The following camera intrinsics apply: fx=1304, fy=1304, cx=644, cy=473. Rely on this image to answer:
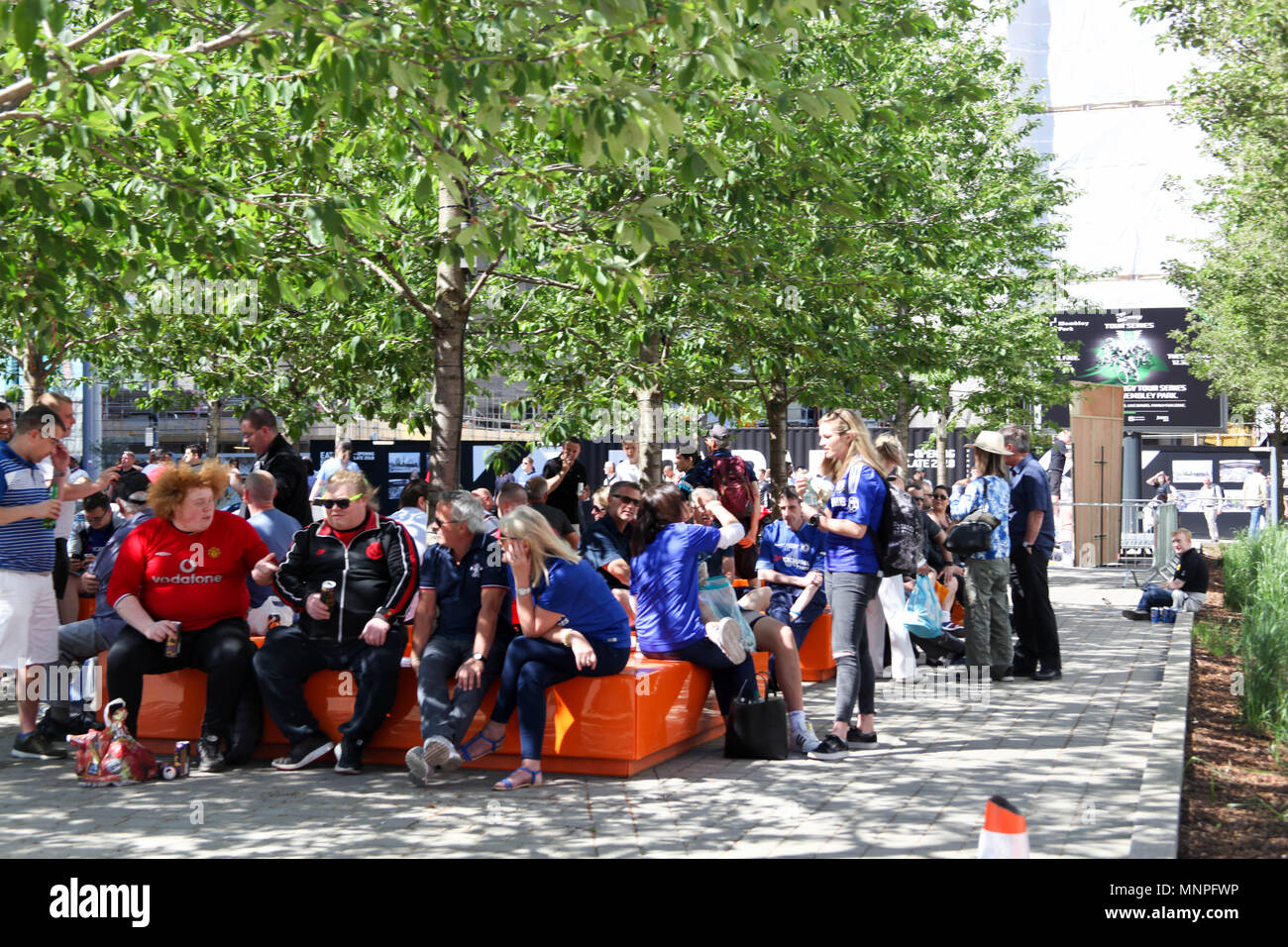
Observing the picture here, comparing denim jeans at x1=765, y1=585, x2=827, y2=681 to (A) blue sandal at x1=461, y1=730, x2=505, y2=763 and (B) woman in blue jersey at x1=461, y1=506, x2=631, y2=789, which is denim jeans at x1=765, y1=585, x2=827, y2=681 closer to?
(B) woman in blue jersey at x1=461, y1=506, x2=631, y2=789

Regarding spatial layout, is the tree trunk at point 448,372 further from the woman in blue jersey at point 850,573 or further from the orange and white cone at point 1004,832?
the orange and white cone at point 1004,832

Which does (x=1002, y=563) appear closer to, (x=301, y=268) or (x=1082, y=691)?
(x=1082, y=691)

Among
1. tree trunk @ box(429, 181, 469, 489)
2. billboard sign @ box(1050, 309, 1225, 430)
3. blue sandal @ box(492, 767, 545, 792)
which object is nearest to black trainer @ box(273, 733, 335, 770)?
blue sandal @ box(492, 767, 545, 792)

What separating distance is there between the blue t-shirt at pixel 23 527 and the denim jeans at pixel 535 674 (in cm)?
290

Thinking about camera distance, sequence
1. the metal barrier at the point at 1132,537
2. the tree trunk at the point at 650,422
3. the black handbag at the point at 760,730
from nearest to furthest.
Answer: the black handbag at the point at 760,730 < the tree trunk at the point at 650,422 < the metal barrier at the point at 1132,537

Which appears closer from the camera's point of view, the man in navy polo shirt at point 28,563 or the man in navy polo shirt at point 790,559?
the man in navy polo shirt at point 28,563

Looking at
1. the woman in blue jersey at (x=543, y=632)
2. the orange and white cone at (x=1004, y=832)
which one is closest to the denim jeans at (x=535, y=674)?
the woman in blue jersey at (x=543, y=632)

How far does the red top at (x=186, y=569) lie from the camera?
7.52m

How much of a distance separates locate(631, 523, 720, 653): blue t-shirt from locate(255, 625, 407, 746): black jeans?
1.44 m

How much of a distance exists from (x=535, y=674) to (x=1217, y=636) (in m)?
8.67

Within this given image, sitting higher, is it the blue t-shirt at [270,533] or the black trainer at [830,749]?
the blue t-shirt at [270,533]

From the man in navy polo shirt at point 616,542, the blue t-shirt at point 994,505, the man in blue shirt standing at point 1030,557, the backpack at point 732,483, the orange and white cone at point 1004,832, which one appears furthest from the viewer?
the man in blue shirt standing at point 1030,557

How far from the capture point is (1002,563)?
10.6 meters

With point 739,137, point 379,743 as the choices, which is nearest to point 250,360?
point 739,137
